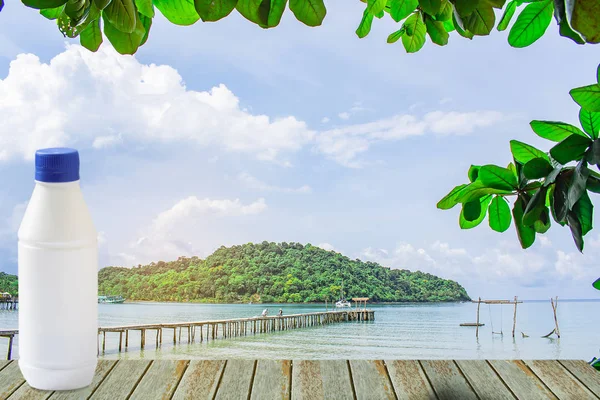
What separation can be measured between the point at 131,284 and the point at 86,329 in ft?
207

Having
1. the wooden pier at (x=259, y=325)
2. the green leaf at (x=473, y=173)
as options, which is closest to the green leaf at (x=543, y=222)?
the green leaf at (x=473, y=173)

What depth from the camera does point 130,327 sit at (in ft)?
58.7

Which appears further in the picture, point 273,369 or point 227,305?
point 227,305

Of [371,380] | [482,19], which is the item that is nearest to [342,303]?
[371,380]

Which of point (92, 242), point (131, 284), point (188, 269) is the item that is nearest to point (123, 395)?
point (92, 242)

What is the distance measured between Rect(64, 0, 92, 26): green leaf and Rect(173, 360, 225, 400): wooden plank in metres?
0.84

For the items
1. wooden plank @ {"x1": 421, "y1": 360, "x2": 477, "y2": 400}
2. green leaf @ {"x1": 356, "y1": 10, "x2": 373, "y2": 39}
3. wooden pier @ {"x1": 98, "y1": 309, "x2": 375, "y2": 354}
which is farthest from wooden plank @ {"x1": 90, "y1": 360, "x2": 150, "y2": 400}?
wooden pier @ {"x1": 98, "y1": 309, "x2": 375, "y2": 354}

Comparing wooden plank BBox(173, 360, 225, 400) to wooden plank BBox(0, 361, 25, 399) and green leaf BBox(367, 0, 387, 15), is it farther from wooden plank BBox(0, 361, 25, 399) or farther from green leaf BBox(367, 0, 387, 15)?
green leaf BBox(367, 0, 387, 15)

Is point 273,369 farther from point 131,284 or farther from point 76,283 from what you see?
point 131,284

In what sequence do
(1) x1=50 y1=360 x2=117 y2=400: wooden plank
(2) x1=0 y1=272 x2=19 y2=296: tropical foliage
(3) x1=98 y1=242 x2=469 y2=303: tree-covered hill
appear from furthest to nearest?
(3) x1=98 y1=242 x2=469 y2=303: tree-covered hill → (2) x1=0 y1=272 x2=19 y2=296: tropical foliage → (1) x1=50 y1=360 x2=117 y2=400: wooden plank

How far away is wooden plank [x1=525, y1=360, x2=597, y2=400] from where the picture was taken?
1181mm

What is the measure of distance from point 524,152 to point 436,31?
0.78 ft

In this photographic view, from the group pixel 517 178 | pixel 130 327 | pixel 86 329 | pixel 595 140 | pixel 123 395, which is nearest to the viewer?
pixel 595 140

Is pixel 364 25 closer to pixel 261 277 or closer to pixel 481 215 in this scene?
pixel 481 215
